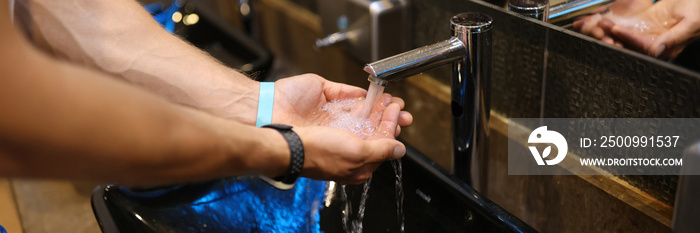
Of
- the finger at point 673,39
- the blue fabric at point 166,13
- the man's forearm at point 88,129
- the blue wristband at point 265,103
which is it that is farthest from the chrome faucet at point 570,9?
the blue fabric at point 166,13

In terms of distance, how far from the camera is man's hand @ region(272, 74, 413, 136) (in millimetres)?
882

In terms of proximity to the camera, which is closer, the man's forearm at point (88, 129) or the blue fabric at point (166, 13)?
the man's forearm at point (88, 129)

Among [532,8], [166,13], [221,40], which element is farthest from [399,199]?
[166,13]

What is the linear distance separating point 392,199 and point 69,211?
0.66 meters

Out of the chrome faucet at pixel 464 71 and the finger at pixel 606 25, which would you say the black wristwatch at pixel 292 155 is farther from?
the finger at pixel 606 25

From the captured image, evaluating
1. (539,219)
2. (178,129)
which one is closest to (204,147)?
(178,129)

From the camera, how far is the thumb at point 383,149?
719 millimetres

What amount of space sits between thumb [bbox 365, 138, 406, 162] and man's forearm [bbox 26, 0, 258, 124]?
0.24 m

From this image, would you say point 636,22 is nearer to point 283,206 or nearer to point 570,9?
point 570,9

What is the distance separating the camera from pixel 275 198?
958mm

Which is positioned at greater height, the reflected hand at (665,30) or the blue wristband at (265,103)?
the reflected hand at (665,30)

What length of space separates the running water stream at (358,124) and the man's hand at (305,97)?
0.01 meters

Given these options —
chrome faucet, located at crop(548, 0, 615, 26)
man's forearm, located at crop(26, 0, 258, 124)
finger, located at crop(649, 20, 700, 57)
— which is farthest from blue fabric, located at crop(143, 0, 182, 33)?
finger, located at crop(649, 20, 700, 57)

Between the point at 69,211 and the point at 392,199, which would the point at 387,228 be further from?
the point at 69,211
